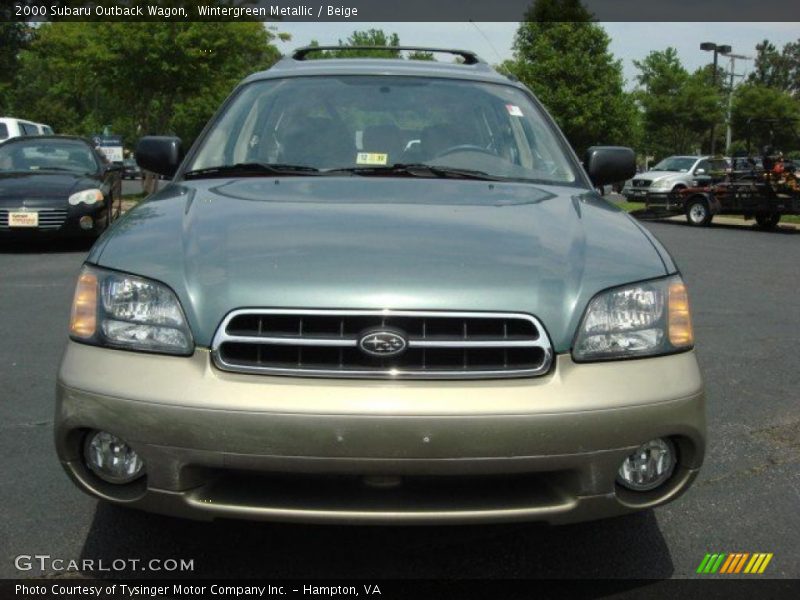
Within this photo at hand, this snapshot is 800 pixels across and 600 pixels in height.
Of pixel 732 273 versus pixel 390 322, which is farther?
pixel 732 273

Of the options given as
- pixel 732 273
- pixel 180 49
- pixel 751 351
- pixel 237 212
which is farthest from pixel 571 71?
pixel 237 212

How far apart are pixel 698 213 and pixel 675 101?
105 feet

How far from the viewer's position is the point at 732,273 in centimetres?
Answer: 1139

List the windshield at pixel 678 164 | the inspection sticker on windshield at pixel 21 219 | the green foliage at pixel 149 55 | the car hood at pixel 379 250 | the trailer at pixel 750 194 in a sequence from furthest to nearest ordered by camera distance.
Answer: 1. the windshield at pixel 678 164
2. the green foliage at pixel 149 55
3. the trailer at pixel 750 194
4. the inspection sticker on windshield at pixel 21 219
5. the car hood at pixel 379 250

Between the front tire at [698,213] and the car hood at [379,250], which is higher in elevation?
the car hood at [379,250]

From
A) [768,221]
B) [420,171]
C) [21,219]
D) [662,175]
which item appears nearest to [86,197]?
[21,219]

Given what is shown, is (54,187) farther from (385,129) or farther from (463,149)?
(463,149)

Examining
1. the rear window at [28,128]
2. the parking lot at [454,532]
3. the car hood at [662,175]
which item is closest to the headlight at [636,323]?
the parking lot at [454,532]

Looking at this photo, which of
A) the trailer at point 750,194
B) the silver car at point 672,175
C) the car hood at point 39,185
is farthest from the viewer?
the silver car at point 672,175

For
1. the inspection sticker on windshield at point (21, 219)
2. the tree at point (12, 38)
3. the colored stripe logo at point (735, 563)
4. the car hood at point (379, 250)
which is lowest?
the inspection sticker on windshield at point (21, 219)

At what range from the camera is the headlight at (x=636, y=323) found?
2645 mm

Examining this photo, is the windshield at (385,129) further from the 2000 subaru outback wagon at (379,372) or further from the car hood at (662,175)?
the car hood at (662,175)

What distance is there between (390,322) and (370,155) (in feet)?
4.86

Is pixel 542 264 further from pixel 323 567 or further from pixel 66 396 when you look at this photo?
pixel 66 396
